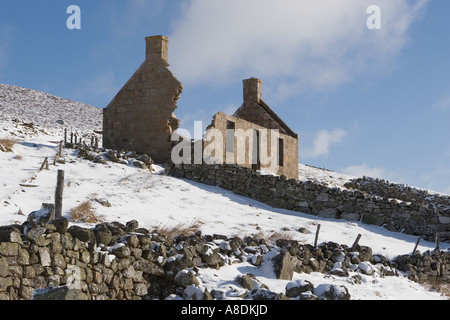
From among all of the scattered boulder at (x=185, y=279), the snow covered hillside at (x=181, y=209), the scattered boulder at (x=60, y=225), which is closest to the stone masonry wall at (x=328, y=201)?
the snow covered hillside at (x=181, y=209)

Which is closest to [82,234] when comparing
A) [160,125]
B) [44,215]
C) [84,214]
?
[44,215]

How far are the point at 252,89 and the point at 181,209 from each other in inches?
530

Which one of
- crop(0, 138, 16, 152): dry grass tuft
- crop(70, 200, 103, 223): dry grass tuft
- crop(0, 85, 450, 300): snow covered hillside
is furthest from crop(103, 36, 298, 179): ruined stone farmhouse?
crop(70, 200, 103, 223): dry grass tuft

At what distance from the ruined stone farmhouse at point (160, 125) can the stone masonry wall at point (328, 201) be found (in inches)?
44.4

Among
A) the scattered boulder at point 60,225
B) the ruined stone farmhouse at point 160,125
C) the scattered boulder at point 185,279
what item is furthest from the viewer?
the ruined stone farmhouse at point 160,125

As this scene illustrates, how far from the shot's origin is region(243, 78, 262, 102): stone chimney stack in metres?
26.9

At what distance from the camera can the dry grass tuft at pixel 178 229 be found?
11.4 metres

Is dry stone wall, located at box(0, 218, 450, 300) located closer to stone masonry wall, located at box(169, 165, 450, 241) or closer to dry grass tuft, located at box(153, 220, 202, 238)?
dry grass tuft, located at box(153, 220, 202, 238)

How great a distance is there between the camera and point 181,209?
1477cm

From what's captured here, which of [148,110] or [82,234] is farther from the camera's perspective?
[148,110]

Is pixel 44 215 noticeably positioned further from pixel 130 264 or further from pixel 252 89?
pixel 252 89

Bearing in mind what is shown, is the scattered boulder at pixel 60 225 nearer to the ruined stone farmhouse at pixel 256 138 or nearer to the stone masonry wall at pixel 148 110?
the ruined stone farmhouse at pixel 256 138
